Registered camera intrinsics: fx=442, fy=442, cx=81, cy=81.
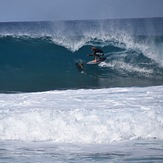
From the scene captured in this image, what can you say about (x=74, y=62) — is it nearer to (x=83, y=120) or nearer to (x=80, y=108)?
(x=80, y=108)

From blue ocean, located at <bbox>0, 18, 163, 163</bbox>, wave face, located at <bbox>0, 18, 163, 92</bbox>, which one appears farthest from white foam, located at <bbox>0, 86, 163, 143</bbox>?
wave face, located at <bbox>0, 18, 163, 92</bbox>

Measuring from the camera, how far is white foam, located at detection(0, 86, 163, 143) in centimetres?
791

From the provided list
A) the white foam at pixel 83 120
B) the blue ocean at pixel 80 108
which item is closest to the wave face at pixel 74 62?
the blue ocean at pixel 80 108

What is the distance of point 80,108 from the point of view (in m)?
9.39

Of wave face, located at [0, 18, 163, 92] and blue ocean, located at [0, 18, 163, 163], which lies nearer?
blue ocean, located at [0, 18, 163, 163]

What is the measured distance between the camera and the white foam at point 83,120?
7.91 meters

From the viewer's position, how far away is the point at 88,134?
7.84 metres

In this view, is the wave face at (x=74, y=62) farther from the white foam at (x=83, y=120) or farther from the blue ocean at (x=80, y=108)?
the white foam at (x=83, y=120)

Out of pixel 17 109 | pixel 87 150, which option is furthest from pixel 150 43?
pixel 87 150

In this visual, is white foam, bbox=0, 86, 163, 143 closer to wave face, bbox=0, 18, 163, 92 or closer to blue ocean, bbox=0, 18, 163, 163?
blue ocean, bbox=0, 18, 163, 163

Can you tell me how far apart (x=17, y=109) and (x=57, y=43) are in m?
11.2

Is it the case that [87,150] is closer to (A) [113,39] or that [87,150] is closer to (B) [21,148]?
(B) [21,148]

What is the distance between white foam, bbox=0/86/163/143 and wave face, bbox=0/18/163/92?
4141 mm

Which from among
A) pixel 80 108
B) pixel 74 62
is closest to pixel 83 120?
pixel 80 108
